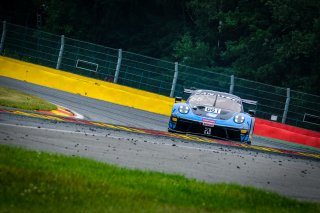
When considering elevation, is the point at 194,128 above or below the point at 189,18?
below

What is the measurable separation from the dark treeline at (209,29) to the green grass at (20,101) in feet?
57.7

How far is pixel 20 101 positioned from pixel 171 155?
622 cm

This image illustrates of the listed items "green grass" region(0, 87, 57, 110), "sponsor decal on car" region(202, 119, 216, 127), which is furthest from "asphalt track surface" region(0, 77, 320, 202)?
"green grass" region(0, 87, 57, 110)

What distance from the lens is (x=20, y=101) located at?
49.5 feet

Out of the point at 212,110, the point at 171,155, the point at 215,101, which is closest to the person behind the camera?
the point at 171,155

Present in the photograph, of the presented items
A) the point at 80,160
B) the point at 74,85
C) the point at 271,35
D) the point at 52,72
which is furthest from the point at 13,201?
the point at 271,35

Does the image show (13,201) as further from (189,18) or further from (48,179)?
(189,18)

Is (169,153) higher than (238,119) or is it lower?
lower

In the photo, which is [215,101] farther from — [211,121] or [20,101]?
[20,101]

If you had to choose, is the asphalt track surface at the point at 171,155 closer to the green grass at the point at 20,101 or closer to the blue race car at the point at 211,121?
the blue race car at the point at 211,121

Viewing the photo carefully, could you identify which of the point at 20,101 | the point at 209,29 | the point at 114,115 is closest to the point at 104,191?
the point at 20,101

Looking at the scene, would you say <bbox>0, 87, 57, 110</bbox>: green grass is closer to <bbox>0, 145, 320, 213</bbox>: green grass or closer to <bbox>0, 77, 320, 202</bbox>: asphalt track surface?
<bbox>0, 77, 320, 202</bbox>: asphalt track surface

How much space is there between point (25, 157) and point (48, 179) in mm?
1081

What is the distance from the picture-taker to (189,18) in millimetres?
40625
